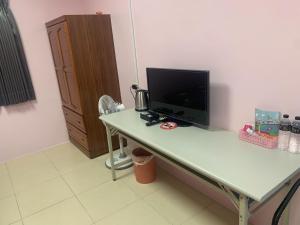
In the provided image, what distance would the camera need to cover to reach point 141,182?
250 cm

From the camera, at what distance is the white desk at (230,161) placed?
113 cm

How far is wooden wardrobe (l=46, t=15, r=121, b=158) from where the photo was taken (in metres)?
2.74

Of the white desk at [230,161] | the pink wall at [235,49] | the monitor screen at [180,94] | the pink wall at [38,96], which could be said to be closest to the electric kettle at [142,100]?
the monitor screen at [180,94]

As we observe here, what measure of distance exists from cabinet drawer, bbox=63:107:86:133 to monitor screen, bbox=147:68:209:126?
1.17 metres

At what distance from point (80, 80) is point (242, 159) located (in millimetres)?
2155

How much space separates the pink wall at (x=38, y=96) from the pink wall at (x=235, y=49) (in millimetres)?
1517

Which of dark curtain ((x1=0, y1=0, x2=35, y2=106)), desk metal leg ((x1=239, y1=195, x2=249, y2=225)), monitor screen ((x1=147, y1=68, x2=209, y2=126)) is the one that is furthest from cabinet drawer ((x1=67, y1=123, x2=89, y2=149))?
desk metal leg ((x1=239, y1=195, x2=249, y2=225))

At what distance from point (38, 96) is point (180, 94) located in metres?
2.35

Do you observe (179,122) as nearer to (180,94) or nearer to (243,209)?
(180,94)

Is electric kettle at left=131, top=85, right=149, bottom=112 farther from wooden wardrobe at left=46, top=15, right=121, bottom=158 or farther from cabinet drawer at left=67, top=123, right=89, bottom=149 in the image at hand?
cabinet drawer at left=67, top=123, right=89, bottom=149

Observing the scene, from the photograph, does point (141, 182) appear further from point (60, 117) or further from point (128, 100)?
point (60, 117)

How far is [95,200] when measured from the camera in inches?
90.3

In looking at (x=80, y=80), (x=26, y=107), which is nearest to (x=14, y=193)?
(x=26, y=107)

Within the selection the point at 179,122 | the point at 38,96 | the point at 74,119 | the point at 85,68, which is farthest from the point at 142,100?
the point at 38,96
